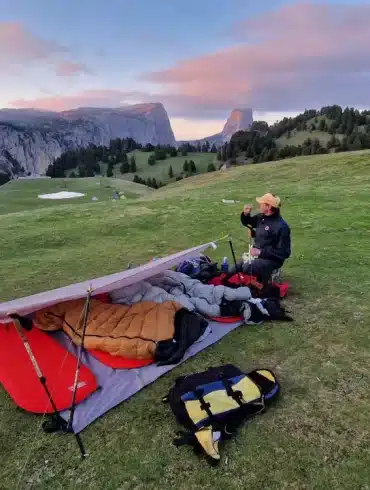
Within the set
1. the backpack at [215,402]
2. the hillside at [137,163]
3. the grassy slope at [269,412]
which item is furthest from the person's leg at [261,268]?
the hillside at [137,163]

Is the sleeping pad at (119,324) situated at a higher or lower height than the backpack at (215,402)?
higher

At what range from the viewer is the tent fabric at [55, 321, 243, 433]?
14.9ft

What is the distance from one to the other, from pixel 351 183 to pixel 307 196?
5434 mm

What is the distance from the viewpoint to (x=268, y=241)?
25.1 feet

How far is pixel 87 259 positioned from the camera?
37.6 ft

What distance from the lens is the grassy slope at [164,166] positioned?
91000mm

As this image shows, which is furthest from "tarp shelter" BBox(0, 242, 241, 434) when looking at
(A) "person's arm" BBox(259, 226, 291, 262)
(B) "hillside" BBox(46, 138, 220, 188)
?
(B) "hillside" BBox(46, 138, 220, 188)

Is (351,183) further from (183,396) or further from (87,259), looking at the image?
A: (183,396)

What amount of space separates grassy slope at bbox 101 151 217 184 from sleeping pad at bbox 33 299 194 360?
3178 inches

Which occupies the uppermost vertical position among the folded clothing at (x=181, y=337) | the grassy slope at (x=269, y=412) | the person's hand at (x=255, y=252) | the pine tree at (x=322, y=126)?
the pine tree at (x=322, y=126)

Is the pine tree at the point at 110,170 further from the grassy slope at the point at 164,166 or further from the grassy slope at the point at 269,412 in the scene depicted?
the grassy slope at the point at 269,412

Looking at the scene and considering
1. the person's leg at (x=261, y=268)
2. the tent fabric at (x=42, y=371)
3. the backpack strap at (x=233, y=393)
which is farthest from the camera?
the person's leg at (x=261, y=268)

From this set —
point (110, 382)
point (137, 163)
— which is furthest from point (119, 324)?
point (137, 163)

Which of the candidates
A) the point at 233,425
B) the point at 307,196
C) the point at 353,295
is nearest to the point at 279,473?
the point at 233,425
